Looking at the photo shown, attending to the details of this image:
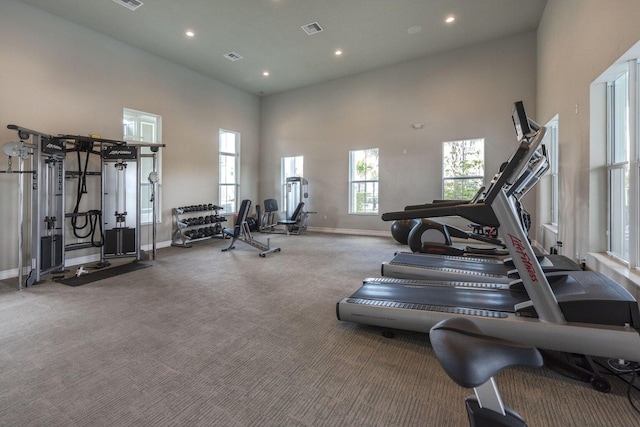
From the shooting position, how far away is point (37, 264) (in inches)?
153

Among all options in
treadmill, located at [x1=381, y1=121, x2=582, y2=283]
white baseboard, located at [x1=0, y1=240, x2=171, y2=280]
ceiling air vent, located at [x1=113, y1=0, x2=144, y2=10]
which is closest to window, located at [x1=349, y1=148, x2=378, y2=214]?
treadmill, located at [x1=381, y1=121, x2=582, y2=283]

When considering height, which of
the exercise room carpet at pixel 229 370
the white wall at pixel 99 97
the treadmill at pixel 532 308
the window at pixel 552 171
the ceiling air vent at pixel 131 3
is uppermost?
the ceiling air vent at pixel 131 3

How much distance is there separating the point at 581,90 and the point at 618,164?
1.09 metres

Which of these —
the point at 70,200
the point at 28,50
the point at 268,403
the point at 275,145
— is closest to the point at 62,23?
the point at 28,50

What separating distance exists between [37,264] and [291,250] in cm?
379

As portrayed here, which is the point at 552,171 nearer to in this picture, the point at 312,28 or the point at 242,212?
the point at 312,28

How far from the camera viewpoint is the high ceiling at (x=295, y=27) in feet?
15.9

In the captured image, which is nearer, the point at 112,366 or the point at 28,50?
the point at 112,366

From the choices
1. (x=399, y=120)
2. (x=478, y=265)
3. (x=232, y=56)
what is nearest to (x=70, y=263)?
(x=232, y=56)

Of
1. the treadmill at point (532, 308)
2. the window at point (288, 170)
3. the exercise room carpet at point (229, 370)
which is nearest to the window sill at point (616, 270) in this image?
the treadmill at point (532, 308)

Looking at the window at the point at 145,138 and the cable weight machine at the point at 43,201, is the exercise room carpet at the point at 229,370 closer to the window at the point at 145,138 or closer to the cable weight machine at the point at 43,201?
the cable weight machine at the point at 43,201

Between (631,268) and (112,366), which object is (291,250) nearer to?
(112,366)

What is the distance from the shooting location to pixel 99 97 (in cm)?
541

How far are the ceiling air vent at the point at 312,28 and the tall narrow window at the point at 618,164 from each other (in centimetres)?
447
